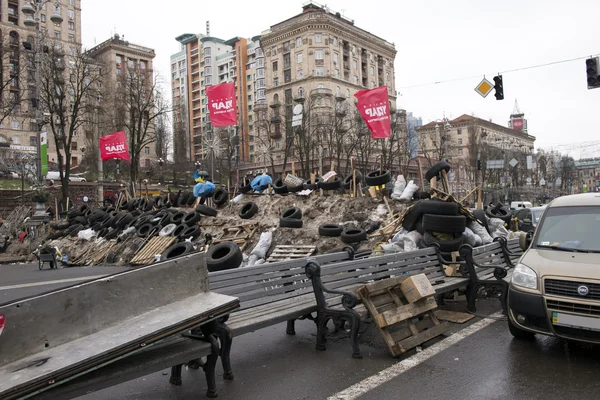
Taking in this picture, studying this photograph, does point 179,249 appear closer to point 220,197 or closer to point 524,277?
point 220,197

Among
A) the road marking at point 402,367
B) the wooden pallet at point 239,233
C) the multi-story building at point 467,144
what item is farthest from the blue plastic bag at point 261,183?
the multi-story building at point 467,144

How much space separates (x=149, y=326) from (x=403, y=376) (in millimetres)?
2543

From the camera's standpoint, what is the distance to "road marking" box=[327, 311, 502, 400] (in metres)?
4.17

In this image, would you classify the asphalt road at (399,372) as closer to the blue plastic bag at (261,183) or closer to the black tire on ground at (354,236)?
the black tire on ground at (354,236)

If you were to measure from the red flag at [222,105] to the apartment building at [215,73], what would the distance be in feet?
278

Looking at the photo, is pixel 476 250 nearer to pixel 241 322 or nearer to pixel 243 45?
pixel 241 322

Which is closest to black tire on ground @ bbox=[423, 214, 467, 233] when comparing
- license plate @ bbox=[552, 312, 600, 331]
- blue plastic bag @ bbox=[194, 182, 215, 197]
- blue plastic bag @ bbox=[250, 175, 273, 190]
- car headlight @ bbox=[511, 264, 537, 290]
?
car headlight @ bbox=[511, 264, 537, 290]

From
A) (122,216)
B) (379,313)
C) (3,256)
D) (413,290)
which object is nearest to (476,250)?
(413,290)

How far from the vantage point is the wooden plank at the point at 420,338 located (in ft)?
16.7

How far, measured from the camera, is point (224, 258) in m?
8.82

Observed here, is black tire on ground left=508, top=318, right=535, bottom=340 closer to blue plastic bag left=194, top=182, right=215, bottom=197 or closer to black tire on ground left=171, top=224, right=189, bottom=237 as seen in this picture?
black tire on ground left=171, top=224, right=189, bottom=237

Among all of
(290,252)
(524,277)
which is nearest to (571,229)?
(524,277)

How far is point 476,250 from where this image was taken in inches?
309

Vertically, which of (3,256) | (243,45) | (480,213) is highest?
(243,45)
